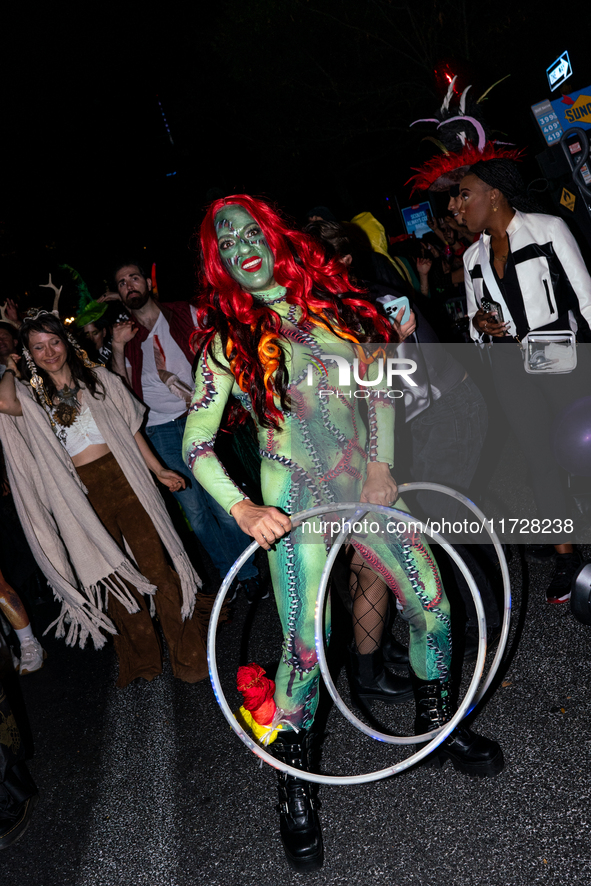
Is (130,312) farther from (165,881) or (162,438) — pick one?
(165,881)

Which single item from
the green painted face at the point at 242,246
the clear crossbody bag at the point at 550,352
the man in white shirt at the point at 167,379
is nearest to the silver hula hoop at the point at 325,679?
the green painted face at the point at 242,246

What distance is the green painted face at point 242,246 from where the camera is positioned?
7.82 feet

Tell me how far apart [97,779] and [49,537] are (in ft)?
4.57

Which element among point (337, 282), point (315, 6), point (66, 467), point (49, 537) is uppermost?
point (315, 6)

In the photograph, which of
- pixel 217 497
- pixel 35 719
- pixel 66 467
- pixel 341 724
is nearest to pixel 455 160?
pixel 217 497

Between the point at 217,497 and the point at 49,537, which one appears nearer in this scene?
the point at 217,497

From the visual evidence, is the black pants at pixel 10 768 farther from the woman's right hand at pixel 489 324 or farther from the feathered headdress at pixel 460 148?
the feathered headdress at pixel 460 148

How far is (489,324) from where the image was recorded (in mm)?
3643

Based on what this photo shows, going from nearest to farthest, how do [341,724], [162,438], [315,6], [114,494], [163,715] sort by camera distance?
1. [341,724]
2. [163,715]
3. [114,494]
4. [162,438]
5. [315,6]

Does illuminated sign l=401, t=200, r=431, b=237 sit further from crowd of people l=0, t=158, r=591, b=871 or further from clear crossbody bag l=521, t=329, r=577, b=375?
clear crossbody bag l=521, t=329, r=577, b=375

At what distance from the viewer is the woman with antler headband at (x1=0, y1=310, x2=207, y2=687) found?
382 cm

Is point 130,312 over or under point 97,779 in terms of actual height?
over

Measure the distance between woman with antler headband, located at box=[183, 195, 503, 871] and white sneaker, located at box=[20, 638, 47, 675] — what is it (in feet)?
8.89

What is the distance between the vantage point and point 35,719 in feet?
13.1
